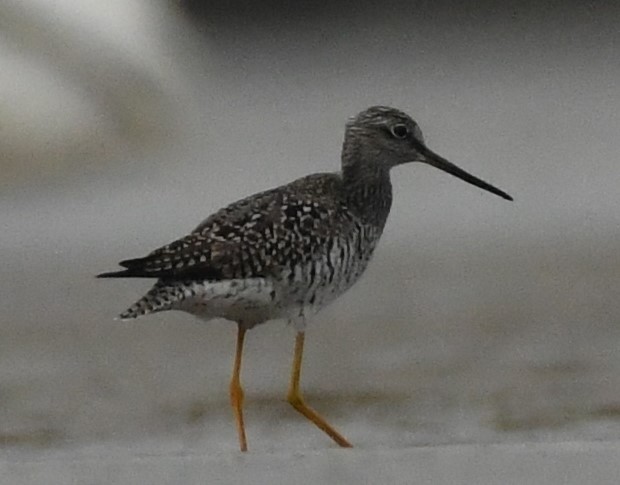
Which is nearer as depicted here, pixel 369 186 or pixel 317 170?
pixel 369 186

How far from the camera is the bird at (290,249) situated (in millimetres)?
2561

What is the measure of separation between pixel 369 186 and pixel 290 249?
0.76 feet

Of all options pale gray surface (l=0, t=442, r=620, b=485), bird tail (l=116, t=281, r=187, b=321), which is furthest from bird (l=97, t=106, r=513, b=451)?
pale gray surface (l=0, t=442, r=620, b=485)

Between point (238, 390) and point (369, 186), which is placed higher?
point (369, 186)

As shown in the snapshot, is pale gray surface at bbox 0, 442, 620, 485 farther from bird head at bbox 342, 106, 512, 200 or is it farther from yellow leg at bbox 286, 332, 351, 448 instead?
bird head at bbox 342, 106, 512, 200

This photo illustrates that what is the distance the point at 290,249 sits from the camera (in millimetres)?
2621

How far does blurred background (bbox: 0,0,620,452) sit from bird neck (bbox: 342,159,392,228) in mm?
405

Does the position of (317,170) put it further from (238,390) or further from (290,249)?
(290,249)

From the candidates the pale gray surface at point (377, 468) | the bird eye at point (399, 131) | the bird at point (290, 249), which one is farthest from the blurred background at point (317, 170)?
the pale gray surface at point (377, 468)

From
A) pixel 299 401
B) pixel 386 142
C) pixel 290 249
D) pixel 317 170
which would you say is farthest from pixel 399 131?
pixel 317 170

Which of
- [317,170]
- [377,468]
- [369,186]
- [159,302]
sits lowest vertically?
[377,468]

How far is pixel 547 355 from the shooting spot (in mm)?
4219

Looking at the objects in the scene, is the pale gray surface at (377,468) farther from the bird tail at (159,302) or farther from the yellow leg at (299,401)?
the yellow leg at (299,401)

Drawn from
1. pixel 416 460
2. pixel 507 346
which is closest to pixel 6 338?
pixel 507 346
